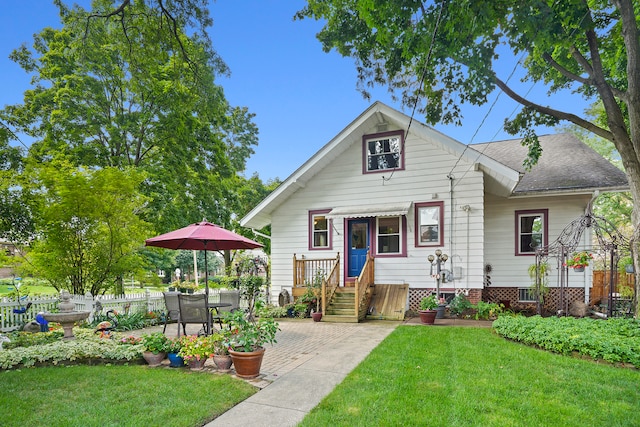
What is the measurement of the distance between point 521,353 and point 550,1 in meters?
6.37

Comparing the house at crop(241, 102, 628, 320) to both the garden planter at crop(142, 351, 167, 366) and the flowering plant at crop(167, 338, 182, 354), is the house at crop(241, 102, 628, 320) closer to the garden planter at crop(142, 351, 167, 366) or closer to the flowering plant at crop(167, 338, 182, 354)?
the flowering plant at crop(167, 338, 182, 354)

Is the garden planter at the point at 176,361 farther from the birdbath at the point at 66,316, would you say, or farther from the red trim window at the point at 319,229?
the red trim window at the point at 319,229

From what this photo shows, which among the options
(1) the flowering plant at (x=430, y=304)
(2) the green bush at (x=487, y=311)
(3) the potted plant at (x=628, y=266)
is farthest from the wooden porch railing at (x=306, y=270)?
(3) the potted plant at (x=628, y=266)

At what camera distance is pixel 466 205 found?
10.3m

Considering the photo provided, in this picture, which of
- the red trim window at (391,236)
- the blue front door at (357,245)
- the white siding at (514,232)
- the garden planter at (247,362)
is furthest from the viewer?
the blue front door at (357,245)

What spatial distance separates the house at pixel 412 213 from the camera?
1024cm

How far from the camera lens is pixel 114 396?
397cm

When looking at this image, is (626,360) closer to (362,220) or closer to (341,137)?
(362,220)

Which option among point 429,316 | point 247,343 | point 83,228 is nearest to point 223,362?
point 247,343

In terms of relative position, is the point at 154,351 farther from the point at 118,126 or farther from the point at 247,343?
the point at 118,126

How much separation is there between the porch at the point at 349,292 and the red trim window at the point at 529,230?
420cm

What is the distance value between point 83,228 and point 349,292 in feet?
25.3

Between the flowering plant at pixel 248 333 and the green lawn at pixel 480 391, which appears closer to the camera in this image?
the green lawn at pixel 480 391

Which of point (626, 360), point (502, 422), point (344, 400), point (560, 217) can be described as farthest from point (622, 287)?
point (344, 400)
